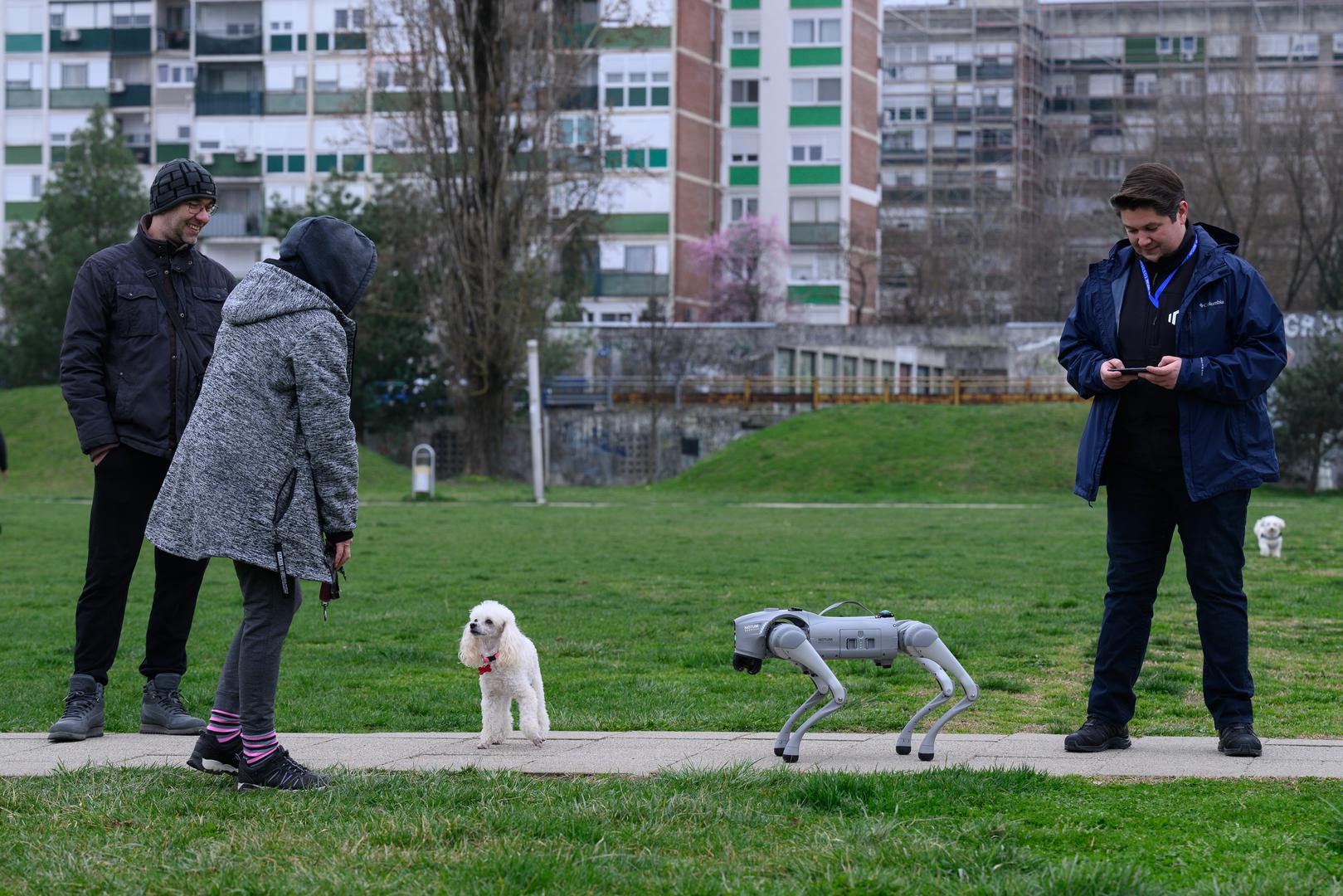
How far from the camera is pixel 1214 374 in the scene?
20.5 ft

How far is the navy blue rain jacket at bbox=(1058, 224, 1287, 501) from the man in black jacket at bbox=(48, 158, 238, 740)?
3719 mm

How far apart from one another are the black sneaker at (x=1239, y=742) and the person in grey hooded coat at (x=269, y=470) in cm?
320

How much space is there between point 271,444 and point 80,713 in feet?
6.62

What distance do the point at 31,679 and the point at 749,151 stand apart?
69189 mm

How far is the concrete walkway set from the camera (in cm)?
591

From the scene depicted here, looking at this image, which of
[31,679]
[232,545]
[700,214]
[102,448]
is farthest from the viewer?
[700,214]

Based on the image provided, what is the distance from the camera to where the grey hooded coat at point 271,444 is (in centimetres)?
576

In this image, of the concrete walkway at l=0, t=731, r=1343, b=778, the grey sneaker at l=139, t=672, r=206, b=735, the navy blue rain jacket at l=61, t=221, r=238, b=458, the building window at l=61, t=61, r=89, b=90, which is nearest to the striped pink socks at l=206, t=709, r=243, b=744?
the concrete walkway at l=0, t=731, r=1343, b=778

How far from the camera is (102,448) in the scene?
7.17 meters

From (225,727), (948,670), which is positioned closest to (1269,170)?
(948,670)

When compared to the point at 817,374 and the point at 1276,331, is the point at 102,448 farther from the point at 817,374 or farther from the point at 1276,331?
the point at 817,374

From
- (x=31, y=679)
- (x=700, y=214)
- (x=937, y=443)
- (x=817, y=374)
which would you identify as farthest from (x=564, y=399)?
(x=31, y=679)

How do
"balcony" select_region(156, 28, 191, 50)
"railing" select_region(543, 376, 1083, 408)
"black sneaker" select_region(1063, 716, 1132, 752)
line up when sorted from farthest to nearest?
"balcony" select_region(156, 28, 191, 50)
"railing" select_region(543, 376, 1083, 408)
"black sneaker" select_region(1063, 716, 1132, 752)

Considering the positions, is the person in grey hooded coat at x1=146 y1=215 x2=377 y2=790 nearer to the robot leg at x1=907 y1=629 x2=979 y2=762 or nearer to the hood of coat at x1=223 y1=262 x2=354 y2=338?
the hood of coat at x1=223 y1=262 x2=354 y2=338
